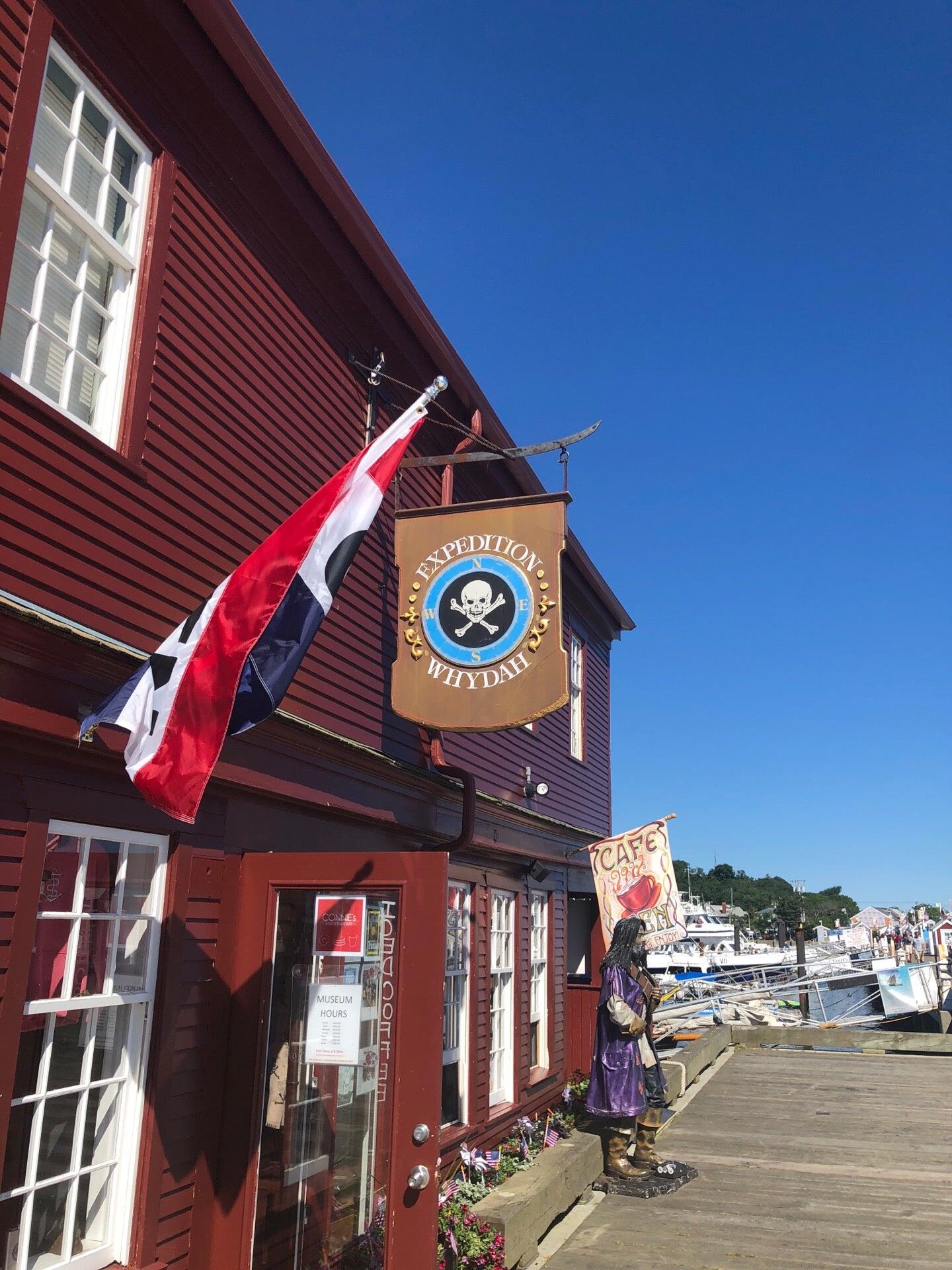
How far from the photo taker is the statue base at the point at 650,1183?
820 cm

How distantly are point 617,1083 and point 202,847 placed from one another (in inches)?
170

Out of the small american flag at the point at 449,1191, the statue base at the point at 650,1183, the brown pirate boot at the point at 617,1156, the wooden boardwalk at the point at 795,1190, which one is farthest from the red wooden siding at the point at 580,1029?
the small american flag at the point at 449,1191

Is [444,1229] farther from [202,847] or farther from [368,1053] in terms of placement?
[202,847]

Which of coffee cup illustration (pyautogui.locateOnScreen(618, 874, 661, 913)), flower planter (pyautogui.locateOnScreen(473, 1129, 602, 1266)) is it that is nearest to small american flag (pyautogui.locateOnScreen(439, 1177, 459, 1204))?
flower planter (pyautogui.locateOnScreen(473, 1129, 602, 1266))

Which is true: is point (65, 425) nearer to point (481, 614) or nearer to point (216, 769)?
point (216, 769)

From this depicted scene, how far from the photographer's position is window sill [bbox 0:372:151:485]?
448cm

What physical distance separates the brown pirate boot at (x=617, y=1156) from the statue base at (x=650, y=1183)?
4 centimetres

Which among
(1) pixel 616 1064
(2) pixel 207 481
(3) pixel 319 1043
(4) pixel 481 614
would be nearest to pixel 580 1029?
(1) pixel 616 1064

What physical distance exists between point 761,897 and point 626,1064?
188434 millimetres

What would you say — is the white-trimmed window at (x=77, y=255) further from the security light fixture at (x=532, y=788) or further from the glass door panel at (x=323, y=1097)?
the security light fixture at (x=532, y=788)

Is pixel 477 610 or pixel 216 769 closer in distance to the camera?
pixel 216 769

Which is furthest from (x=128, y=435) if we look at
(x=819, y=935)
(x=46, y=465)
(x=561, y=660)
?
(x=819, y=935)

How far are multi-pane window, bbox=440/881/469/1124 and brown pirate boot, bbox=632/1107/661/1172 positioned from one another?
159cm

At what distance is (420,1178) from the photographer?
4.67 meters
